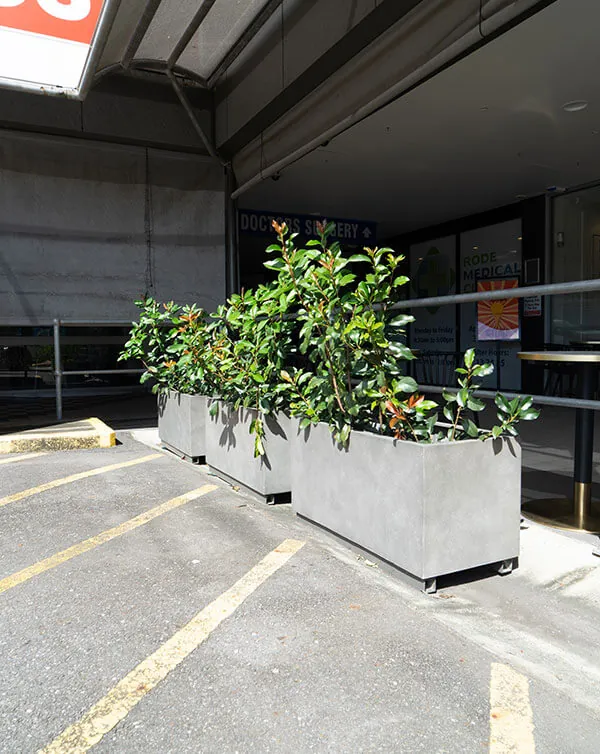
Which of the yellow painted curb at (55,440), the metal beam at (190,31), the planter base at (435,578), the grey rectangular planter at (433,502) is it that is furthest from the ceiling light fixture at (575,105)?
the yellow painted curb at (55,440)

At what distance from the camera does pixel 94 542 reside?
11.4 ft

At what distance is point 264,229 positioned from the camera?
13555 millimetres

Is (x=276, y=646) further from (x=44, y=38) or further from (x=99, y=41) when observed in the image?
(x=44, y=38)

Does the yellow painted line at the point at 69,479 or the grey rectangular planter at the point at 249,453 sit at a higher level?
the grey rectangular planter at the point at 249,453

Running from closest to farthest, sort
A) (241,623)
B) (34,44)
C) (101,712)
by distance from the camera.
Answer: (101,712), (241,623), (34,44)

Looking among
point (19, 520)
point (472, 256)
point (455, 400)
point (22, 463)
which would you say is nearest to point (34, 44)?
point (22, 463)

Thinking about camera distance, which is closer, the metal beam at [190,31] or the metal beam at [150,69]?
the metal beam at [190,31]

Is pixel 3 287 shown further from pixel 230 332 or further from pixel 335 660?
pixel 335 660

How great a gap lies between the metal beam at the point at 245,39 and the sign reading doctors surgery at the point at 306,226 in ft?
11.6

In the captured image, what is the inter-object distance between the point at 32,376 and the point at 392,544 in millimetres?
12099

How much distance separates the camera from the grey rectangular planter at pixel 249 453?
167 inches

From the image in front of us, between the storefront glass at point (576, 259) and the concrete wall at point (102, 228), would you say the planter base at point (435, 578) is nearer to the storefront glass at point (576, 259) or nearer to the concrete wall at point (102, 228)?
the concrete wall at point (102, 228)

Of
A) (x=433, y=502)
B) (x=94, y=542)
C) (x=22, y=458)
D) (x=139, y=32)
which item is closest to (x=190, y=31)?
(x=139, y=32)

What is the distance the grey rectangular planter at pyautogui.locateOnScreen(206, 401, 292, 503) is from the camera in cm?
423
